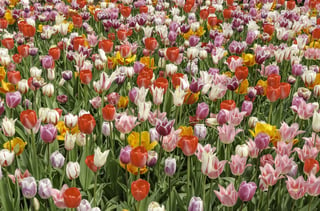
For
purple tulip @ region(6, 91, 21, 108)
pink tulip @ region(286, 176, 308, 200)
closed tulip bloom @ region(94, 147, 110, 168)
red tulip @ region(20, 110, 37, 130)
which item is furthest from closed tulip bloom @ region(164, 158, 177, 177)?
purple tulip @ region(6, 91, 21, 108)

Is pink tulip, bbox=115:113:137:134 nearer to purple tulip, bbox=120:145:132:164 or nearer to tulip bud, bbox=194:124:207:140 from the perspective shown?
purple tulip, bbox=120:145:132:164

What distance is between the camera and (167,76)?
4.03m

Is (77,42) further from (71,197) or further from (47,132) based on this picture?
(71,197)

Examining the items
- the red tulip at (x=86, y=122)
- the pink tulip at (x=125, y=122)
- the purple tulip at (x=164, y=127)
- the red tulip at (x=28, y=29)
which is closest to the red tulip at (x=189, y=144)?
the purple tulip at (x=164, y=127)

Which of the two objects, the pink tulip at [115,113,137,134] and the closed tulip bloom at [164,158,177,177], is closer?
the closed tulip bloom at [164,158,177,177]

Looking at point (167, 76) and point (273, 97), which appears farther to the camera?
point (167, 76)

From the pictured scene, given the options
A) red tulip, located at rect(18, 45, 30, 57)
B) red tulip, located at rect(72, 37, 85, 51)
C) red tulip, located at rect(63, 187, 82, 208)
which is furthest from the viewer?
red tulip, located at rect(72, 37, 85, 51)

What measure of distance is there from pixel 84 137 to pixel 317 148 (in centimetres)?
124

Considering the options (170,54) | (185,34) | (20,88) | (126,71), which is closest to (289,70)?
(185,34)

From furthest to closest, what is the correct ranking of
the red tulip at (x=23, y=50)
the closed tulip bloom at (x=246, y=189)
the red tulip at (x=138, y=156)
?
the red tulip at (x=23, y=50)
the red tulip at (x=138, y=156)
the closed tulip bloom at (x=246, y=189)

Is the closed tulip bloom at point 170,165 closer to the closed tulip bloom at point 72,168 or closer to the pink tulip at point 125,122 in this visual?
the pink tulip at point 125,122

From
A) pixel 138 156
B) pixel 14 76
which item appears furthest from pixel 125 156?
pixel 14 76

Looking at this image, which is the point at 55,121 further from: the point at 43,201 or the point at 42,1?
the point at 42,1

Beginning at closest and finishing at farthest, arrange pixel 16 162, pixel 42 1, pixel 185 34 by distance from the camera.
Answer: pixel 16 162, pixel 185 34, pixel 42 1
